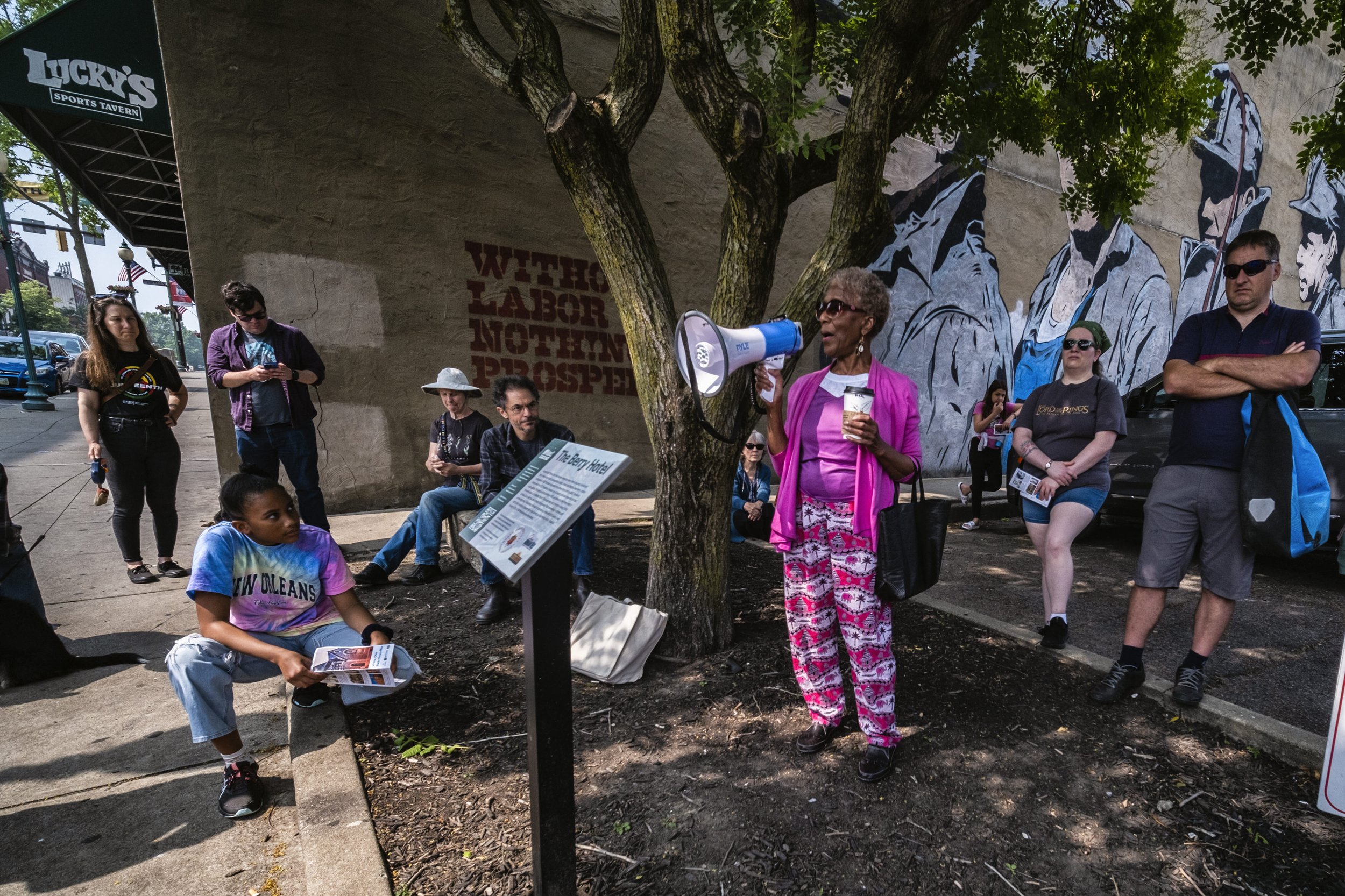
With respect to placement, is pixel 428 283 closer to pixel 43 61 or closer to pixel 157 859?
pixel 43 61

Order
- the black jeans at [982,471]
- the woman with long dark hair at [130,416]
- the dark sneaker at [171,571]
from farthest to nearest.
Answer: the black jeans at [982,471] < the dark sneaker at [171,571] < the woman with long dark hair at [130,416]

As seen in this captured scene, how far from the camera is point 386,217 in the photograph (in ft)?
20.1

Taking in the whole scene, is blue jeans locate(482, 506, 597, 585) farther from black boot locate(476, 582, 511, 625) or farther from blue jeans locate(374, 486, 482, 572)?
blue jeans locate(374, 486, 482, 572)

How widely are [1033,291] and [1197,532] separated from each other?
9.59m

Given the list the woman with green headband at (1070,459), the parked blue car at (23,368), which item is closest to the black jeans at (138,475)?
the woman with green headband at (1070,459)

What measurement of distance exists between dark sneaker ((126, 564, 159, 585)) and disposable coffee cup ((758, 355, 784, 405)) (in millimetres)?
4564

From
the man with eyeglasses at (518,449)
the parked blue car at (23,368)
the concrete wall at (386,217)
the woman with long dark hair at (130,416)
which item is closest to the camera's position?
the man with eyeglasses at (518,449)

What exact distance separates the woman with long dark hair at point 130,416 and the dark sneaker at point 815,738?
4.13 meters

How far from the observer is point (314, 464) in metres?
4.44

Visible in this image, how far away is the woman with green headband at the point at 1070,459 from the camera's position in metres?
3.19

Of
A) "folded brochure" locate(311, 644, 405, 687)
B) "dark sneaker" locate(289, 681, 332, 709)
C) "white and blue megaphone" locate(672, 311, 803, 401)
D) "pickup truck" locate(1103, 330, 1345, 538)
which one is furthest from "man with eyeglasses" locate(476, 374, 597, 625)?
"pickup truck" locate(1103, 330, 1345, 538)

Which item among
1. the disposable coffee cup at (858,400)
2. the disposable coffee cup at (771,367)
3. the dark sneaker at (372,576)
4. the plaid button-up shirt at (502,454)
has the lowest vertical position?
the dark sneaker at (372,576)

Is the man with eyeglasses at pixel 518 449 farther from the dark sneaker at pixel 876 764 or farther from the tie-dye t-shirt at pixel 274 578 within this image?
the dark sneaker at pixel 876 764

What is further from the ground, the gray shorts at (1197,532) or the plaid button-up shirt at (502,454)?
the plaid button-up shirt at (502,454)
